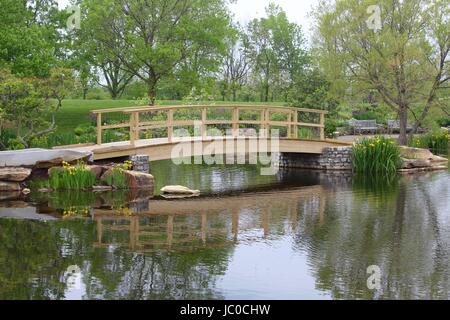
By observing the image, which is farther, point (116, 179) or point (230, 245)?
point (116, 179)

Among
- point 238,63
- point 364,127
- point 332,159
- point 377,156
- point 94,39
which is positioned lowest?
point 332,159

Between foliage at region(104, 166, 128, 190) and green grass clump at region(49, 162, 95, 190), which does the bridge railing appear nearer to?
foliage at region(104, 166, 128, 190)

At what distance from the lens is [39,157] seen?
57.8ft

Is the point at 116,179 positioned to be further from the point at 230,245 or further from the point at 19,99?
the point at 230,245

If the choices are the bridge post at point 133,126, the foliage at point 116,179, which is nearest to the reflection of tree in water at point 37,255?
the foliage at point 116,179

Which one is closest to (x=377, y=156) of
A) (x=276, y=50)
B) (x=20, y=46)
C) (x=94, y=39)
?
(x=20, y=46)

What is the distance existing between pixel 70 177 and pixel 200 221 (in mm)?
5140

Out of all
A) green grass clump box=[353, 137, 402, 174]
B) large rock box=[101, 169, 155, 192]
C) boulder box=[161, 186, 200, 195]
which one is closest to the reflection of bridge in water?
boulder box=[161, 186, 200, 195]

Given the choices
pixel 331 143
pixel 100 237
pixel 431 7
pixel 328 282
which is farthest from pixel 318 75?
pixel 328 282

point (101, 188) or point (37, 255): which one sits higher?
point (101, 188)

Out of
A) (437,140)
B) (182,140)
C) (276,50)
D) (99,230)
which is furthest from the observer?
(276,50)

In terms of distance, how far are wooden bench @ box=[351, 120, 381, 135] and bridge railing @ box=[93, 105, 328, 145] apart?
147 inches

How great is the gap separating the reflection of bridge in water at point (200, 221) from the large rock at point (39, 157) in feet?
9.54

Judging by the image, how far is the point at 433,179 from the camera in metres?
21.2
